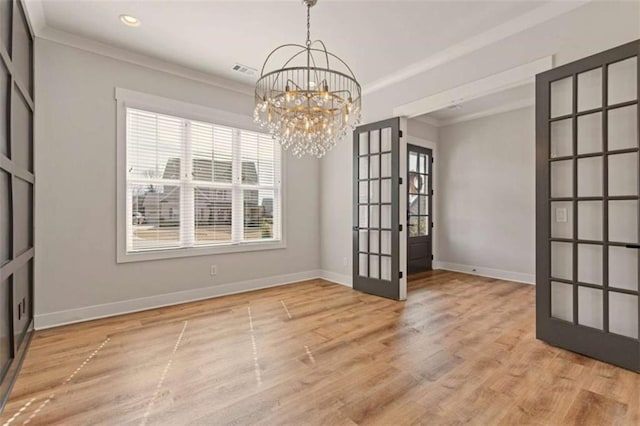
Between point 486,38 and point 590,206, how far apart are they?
1.92m

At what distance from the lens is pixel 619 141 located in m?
2.34

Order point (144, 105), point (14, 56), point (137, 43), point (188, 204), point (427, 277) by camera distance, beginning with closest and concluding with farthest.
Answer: point (14, 56) → point (137, 43) → point (144, 105) → point (188, 204) → point (427, 277)

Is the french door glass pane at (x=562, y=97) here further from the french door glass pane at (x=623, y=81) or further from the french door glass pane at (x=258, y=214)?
the french door glass pane at (x=258, y=214)

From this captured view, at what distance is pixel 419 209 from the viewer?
6164 mm

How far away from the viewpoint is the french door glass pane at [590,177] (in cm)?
245

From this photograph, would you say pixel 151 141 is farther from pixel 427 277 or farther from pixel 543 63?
pixel 427 277

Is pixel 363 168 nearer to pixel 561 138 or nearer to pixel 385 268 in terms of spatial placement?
pixel 385 268

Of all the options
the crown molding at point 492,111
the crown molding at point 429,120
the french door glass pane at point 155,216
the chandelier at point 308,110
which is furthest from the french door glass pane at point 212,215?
the crown molding at point 492,111

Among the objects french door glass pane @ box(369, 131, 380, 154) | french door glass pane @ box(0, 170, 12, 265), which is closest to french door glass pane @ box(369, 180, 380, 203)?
french door glass pane @ box(369, 131, 380, 154)

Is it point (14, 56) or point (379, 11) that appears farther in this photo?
point (379, 11)

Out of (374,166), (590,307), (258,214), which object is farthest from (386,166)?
(590,307)

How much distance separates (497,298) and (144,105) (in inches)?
205

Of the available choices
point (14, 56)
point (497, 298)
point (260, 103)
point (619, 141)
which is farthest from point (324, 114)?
point (497, 298)

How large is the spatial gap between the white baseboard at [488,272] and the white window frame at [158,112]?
12.4 feet
